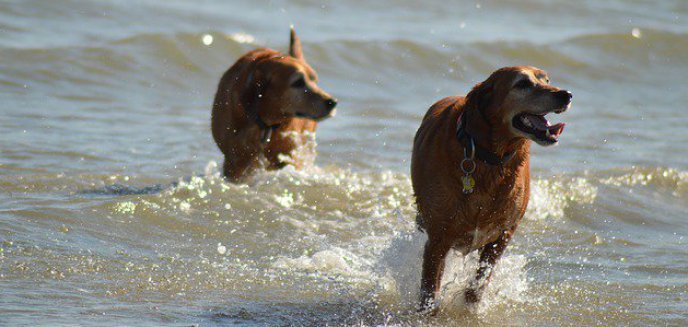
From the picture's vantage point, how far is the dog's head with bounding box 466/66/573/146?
15.5ft

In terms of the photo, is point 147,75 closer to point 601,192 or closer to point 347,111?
point 347,111

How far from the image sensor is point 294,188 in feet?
26.1

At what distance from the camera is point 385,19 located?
1844 centimetres

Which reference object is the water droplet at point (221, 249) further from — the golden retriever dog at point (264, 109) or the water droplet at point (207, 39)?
the water droplet at point (207, 39)

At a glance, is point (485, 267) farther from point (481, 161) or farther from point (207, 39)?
point (207, 39)

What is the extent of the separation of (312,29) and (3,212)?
34.5 feet

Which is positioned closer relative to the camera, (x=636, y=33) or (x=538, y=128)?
(x=538, y=128)

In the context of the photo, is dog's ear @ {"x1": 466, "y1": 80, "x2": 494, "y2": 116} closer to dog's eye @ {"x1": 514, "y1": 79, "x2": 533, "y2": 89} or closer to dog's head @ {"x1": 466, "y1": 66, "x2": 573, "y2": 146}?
dog's head @ {"x1": 466, "y1": 66, "x2": 573, "y2": 146}

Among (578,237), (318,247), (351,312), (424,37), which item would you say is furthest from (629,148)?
(424,37)

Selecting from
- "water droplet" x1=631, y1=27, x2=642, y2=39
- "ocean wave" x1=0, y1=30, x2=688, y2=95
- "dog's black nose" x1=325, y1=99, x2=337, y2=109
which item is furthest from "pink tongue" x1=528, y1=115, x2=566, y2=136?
"water droplet" x1=631, y1=27, x2=642, y2=39

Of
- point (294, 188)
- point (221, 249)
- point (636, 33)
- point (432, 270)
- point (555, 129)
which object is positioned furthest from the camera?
point (636, 33)

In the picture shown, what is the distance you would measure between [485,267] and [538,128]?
40.9 inches

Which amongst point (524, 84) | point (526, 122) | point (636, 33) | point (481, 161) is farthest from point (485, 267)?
point (636, 33)

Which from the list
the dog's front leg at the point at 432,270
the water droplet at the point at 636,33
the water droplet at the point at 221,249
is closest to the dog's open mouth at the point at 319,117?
the water droplet at the point at 221,249
